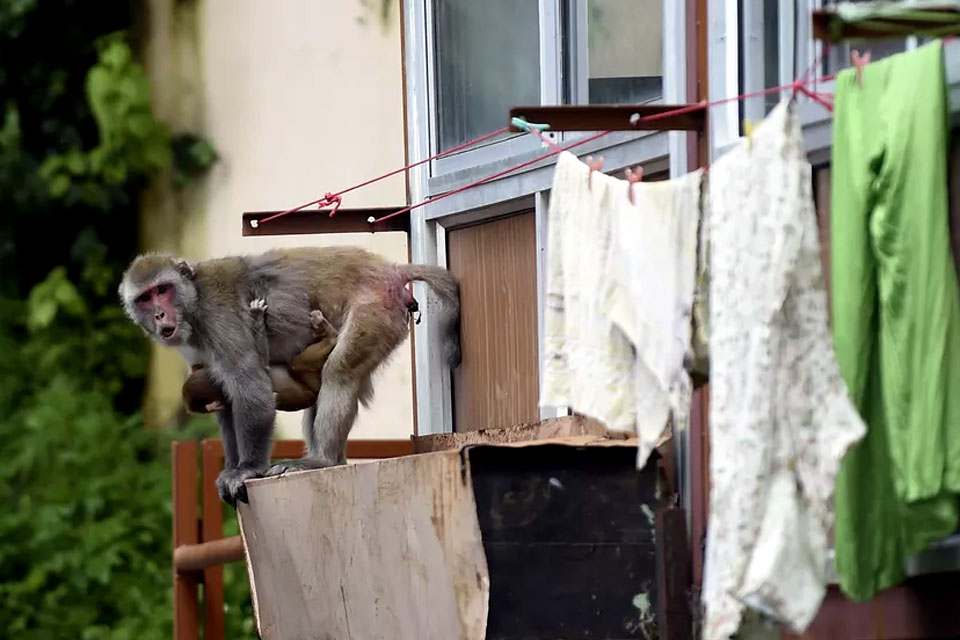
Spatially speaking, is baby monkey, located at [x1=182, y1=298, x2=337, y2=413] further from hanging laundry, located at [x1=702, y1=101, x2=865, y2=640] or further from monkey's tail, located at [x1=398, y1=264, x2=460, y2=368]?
hanging laundry, located at [x1=702, y1=101, x2=865, y2=640]

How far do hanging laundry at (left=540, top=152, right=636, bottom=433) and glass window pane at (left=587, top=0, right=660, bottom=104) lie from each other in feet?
4.86

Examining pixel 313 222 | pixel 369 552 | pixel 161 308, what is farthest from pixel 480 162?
pixel 369 552

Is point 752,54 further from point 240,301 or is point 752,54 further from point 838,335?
point 240,301

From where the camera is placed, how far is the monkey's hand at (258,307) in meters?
7.48

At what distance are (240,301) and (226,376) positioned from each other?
33cm

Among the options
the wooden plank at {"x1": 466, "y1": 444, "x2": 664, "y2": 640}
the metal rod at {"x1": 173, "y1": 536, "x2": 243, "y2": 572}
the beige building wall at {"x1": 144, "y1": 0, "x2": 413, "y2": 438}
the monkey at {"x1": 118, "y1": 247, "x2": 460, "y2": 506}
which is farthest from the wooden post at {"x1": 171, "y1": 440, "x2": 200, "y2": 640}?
the wooden plank at {"x1": 466, "y1": 444, "x2": 664, "y2": 640}

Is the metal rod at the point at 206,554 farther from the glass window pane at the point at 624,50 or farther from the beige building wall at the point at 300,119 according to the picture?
the glass window pane at the point at 624,50

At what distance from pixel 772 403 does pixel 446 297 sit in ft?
12.0

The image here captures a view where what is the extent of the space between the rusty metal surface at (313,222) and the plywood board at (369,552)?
123 cm

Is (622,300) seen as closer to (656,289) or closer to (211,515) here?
(656,289)

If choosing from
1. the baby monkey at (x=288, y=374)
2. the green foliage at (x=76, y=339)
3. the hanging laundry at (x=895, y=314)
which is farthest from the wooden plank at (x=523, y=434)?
the green foliage at (x=76, y=339)

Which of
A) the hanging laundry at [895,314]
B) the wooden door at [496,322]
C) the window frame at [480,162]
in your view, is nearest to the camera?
the hanging laundry at [895,314]

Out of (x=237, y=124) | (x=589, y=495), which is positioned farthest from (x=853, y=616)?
(x=237, y=124)

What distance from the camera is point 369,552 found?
6117mm
